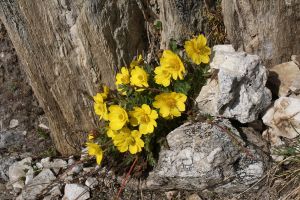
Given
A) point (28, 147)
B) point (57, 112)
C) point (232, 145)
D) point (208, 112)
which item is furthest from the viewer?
point (28, 147)

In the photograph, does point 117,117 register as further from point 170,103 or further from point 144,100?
point 170,103

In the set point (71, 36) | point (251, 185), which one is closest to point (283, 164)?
point (251, 185)

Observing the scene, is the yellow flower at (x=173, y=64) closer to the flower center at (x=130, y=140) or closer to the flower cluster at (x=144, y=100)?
the flower cluster at (x=144, y=100)

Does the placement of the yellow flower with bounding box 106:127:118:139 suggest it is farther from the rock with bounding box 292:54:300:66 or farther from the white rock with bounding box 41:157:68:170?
the rock with bounding box 292:54:300:66

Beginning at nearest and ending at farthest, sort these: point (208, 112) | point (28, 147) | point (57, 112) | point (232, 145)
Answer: point (232, 145) < point (208, 112) < point (57, 112) < point (28, 147)

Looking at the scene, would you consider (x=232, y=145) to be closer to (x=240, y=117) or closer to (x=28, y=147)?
(x=240, y=117)

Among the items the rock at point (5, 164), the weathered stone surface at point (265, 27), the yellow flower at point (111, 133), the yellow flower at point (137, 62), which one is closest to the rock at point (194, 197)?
the yellow flower at point (111, 133)

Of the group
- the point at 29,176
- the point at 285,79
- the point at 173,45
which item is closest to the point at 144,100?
the point at 173,45
